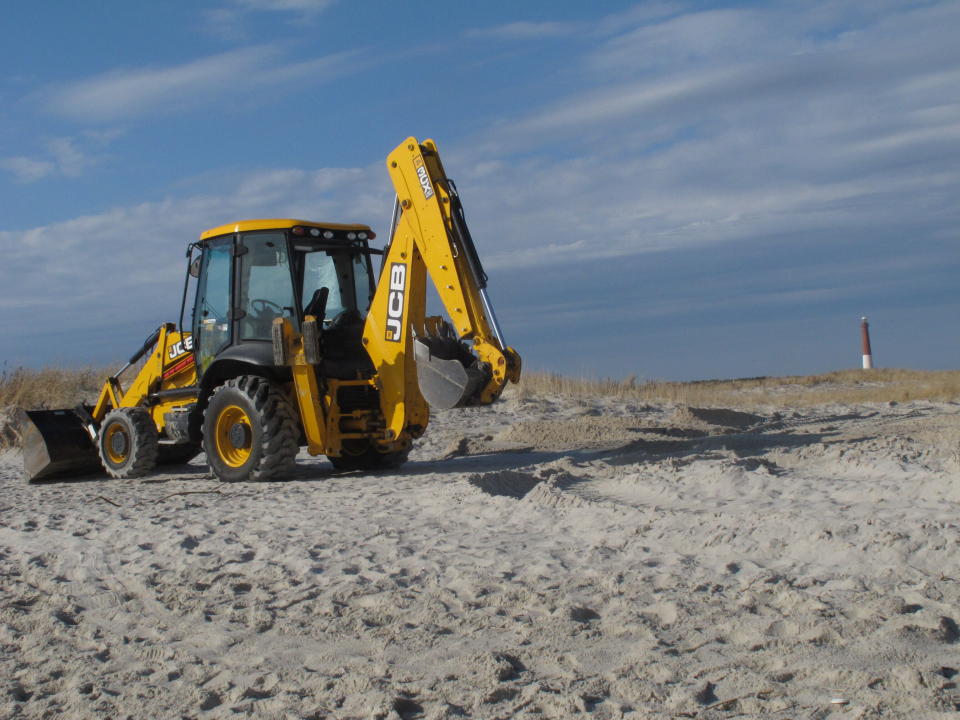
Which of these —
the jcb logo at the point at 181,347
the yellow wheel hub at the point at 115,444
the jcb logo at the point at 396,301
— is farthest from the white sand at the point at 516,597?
the jcb logo at the point at 181,347

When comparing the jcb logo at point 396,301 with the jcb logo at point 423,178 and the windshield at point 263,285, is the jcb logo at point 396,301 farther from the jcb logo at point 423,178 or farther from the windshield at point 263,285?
the windshield at point 263,285

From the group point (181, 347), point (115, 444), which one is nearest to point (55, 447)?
point (115, 444)

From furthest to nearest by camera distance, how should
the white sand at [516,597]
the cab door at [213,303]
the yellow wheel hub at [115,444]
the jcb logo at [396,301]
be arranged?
1. the yellow wheel hub at [115,444]
2. the cab door at [213,303]
3. the jcb logo at [396,301]
4. the white sand at [516,597]

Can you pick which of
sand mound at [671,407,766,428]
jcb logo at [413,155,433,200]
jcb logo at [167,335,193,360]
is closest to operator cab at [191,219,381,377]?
jcb logo at [167,335,193,360]

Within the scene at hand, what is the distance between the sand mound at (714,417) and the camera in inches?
662

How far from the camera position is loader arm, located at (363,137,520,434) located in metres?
9.54

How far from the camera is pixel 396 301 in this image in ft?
33.4

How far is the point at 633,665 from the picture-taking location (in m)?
4.18

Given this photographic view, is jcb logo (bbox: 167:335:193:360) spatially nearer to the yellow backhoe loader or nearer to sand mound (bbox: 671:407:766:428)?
the yellow backhoe loader

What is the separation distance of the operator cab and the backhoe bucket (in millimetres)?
1065

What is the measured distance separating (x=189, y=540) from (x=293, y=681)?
293cm

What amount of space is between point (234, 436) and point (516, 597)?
19.5 ft

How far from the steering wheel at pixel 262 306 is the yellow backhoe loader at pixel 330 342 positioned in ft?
0.05

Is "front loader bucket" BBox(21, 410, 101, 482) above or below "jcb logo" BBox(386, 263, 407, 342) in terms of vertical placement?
below
